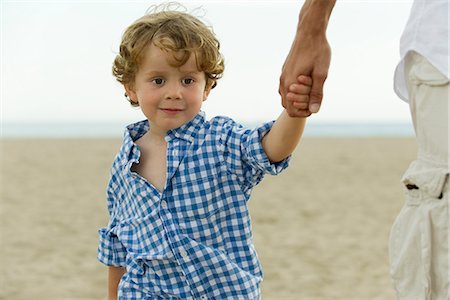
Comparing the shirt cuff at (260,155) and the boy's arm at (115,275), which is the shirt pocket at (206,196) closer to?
the shirt cuff at (260,155)

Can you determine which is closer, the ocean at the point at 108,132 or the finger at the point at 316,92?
the finger at the point at 316,92

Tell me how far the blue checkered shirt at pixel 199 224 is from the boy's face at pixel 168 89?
5cm

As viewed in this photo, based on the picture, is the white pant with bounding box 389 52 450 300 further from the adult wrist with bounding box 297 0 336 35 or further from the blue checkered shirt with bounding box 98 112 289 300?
the blue checkered shirt with bounding box 98 112 289 300

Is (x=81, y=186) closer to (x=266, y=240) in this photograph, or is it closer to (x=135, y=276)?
(x=266, y=240)

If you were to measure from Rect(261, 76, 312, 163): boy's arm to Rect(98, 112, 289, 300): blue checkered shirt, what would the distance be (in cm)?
9

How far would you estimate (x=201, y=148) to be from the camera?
2.50 metres

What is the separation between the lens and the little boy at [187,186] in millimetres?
2457

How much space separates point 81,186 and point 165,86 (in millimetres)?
11097

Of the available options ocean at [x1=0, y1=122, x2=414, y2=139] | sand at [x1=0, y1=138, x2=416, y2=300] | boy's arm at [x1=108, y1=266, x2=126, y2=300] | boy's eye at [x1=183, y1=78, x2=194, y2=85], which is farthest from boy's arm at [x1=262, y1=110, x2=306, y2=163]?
ocean at [x1=0, y1=122, x2=414, y2=139]

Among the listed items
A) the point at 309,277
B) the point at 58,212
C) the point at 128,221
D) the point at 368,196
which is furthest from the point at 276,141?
the point at 368,196

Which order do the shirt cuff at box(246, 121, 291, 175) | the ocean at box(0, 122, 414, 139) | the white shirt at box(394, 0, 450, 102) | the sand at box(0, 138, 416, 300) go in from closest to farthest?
the white shirt at box(394, 0, 450, 102) → the shirt cuff at box(246, 121, 291, 175) → the sand at box(0, 138, 416, 300) → the ocean at box(0, 122, 414, 139)

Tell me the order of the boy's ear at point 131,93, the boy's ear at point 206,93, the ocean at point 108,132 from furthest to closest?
the ocean at point 108,132, the boy's ear at point 131,93, the boy's ear at point 206,93

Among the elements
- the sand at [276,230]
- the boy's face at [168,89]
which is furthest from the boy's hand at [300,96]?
the sand at [276,230]

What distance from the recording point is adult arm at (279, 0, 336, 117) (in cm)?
222
